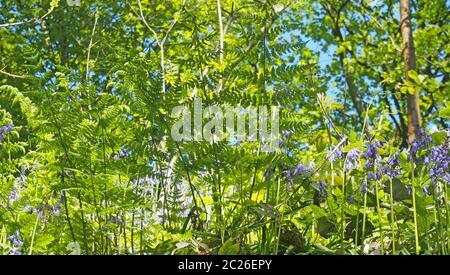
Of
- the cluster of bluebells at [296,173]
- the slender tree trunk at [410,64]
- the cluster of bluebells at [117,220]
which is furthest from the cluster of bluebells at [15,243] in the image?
the slender tree trunk at [410,64]

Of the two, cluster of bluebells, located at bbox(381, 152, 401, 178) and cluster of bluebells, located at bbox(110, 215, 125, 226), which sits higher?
cluster of bluebells, located at bbox(381, 152, 401, 178)

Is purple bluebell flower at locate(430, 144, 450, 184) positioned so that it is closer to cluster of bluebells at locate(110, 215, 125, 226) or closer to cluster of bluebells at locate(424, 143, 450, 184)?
cluster of bluebells at locate(424, 143, 450, 184)

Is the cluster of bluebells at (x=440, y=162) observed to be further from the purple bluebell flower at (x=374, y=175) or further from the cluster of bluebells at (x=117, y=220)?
the cluster of bluebells at (x=117, y=220)

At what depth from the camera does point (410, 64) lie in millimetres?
7270

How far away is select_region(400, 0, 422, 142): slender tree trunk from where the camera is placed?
22.2 feet

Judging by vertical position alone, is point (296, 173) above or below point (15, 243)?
above

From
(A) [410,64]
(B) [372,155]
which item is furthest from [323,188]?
(A) [410,64]

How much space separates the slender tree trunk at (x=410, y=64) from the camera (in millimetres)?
6777

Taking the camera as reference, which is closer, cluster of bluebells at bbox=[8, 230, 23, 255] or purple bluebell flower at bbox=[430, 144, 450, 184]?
purple bluebell flower at bbox=[430, 144, 450, 184]

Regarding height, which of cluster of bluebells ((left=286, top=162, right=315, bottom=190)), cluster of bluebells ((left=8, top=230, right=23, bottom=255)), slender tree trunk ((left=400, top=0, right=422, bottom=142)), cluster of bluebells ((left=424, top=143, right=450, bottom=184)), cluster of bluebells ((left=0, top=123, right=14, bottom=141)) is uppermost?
slender tree trunk ((left=400, top=0, right=422, bottom=142))

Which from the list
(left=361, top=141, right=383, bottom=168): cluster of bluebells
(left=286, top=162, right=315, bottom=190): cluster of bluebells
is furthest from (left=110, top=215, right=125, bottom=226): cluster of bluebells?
(left=361, top=141, right=383, bottom=168): cluster of bluebells

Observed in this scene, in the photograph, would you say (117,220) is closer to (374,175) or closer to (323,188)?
(323,188)
